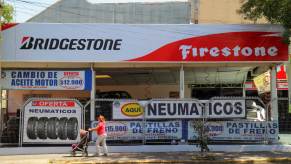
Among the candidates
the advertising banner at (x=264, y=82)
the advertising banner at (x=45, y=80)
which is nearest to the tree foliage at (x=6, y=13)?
the advertising banner at (x=45, y=80)

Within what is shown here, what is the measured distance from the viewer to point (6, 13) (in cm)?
1792

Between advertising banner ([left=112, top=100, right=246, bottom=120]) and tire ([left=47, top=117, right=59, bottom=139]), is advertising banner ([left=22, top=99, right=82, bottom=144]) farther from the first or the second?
advertising banner ([left=112, top=100, right=246, bottom=120])

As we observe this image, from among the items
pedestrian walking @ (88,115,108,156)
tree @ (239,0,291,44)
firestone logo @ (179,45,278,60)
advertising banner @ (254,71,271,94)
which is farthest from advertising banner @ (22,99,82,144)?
advertising banner @ (254,71,271,94)

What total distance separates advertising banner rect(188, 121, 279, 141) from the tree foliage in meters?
8.27

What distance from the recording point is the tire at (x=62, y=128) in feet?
60.6

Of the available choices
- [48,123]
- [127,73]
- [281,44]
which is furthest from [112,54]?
[281,44]

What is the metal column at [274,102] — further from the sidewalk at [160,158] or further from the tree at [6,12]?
the tree at [6,12]

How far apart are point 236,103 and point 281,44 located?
3.04 m

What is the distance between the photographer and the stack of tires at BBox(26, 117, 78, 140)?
18453mm

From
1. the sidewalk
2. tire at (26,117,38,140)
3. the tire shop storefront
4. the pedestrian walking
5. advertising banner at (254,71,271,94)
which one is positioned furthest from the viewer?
advertising banner at (254,71,271,94)

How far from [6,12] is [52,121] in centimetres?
463

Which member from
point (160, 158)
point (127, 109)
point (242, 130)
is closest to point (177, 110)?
point (127, 109)

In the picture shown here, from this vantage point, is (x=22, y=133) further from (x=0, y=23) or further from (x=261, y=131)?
(x=261, y=131)

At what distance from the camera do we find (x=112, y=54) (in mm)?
18891
